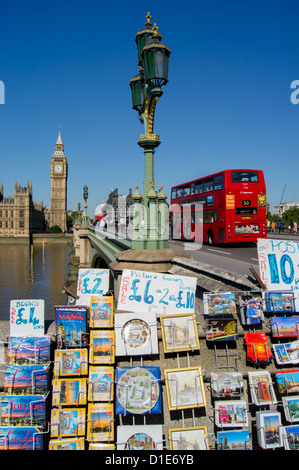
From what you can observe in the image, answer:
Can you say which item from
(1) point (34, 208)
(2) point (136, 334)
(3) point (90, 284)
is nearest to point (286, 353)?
(2) point (136, 334)

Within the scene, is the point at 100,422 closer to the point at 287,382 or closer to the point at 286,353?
the point at 287,382

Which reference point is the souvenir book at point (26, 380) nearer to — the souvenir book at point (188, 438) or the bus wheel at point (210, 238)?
the souvenir book at point (188, 438)

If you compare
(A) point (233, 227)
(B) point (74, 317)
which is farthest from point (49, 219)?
(B) point (74, 317)

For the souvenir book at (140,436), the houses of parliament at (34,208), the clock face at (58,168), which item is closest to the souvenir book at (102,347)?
the souvenir book at (140,436)

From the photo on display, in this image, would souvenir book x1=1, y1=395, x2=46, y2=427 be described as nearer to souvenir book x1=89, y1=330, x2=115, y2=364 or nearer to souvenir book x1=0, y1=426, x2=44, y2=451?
souvenir book x1=0, y1=426, x2=44, y2=451

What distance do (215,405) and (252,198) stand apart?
47.3 ft

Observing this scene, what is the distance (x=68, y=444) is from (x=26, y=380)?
85cm

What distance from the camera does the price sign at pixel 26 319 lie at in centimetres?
473

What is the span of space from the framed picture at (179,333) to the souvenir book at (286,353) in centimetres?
98

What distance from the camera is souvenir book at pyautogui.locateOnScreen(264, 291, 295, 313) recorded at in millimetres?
4973

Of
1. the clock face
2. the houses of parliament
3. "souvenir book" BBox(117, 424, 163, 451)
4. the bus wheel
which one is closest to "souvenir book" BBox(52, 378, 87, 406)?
"souvenir book" BBox(117, 424, 163, 451)

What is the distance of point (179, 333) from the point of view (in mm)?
4766
